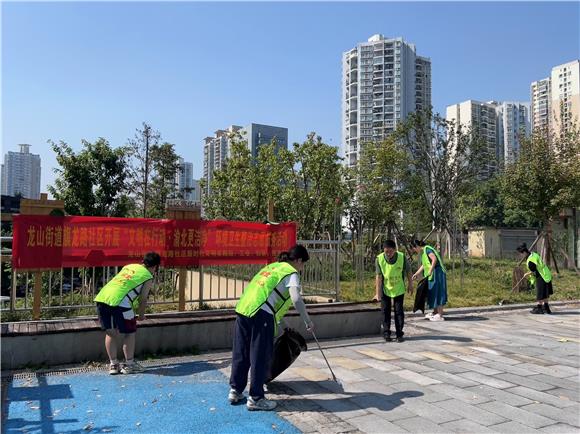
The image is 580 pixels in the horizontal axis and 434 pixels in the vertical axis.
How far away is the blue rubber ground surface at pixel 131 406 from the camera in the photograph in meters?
3.80

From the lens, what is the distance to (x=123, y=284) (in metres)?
5.16

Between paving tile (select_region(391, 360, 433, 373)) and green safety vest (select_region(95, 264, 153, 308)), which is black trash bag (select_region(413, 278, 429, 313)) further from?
green safety vest (select_region(95, 264, 153, 308))

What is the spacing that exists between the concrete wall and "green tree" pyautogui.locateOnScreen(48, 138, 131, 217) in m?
8.74

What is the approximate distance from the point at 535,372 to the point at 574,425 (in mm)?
1662

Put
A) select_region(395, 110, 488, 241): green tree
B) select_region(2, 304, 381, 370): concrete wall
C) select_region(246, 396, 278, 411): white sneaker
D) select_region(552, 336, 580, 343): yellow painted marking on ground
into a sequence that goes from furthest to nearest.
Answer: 1. select_region(395, 110, 488, 241): green tree
2. select_region(552, 336, 580, 343): yellow painted marking on ground
3. select_region(2, 304, 381, 370): concrete wall
4. select_region(246, 396, 278, 411): white sneaker

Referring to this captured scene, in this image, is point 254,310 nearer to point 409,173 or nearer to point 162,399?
point 162,399

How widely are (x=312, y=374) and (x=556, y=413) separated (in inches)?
90.6

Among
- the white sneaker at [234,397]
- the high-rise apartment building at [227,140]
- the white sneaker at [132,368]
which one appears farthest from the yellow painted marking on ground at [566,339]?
the high-rise apartment building at [227,140]

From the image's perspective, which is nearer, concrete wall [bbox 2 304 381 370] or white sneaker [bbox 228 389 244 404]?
white sneaker [bbox 228 389 244 404]

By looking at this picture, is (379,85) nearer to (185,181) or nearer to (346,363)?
(185,181)

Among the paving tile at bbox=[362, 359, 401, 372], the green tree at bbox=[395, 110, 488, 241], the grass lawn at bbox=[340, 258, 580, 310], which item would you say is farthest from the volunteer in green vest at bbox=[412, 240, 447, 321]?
the green tree at bbox=[395, 110, 488, 241]

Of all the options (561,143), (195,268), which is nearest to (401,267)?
(195,268)

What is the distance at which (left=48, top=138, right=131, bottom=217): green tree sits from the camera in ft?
45.7

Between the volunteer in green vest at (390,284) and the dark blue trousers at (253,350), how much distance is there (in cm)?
299
